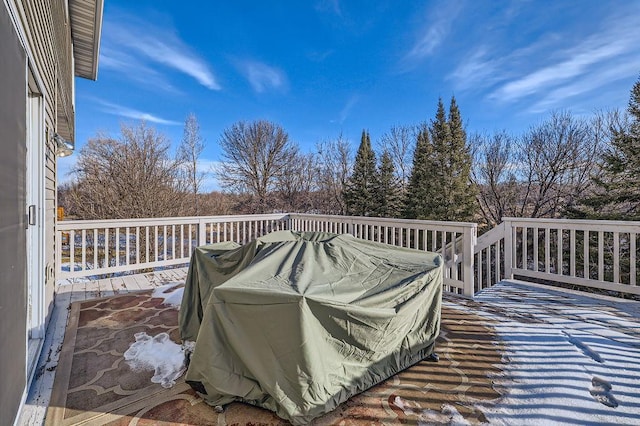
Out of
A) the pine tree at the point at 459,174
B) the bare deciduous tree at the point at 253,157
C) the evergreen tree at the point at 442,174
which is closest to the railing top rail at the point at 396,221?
the evergreen tree at the point at 442,174

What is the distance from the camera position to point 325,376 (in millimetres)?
1621

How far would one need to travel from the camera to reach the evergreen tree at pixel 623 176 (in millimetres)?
9742

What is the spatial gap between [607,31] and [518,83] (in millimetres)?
3772

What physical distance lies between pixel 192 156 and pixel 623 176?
1714cm

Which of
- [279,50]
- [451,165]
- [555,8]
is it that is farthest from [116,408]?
[451,165]

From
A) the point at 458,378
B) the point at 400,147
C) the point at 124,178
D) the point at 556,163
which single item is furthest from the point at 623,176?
the point at 124,178

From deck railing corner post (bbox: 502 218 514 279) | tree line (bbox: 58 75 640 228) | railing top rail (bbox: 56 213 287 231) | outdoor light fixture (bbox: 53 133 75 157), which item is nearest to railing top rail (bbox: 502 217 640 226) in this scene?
deck railing corner post (bbox: 502 218 514 279)

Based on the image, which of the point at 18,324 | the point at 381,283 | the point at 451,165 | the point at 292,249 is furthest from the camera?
the point at 451,165

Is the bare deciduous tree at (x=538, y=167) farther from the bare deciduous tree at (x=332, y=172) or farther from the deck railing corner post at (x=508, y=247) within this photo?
the deck railing corner post at (x=508, y=247)

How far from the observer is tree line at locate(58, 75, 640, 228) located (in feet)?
36.6

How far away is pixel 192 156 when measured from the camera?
1459 centimetres

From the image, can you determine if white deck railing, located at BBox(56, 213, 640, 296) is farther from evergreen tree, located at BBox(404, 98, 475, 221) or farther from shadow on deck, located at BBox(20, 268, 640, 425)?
evergreen tree, located at BBox(404, 98, 475, 221)

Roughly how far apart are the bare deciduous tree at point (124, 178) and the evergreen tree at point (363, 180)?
921cm

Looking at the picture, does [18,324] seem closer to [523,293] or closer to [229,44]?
[523,293]
